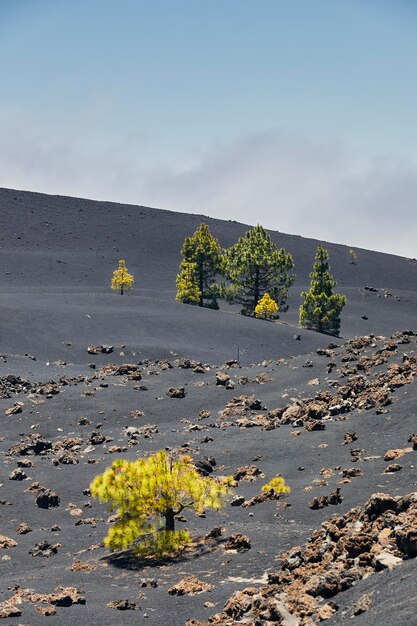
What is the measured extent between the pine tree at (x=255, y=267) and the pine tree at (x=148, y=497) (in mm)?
53787

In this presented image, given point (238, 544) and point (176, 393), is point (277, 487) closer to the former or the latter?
point (238, 544)

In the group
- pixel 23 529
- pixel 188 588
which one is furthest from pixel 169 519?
pixel 23 529

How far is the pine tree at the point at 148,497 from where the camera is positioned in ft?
63.0

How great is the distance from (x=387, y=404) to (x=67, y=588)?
17306 mm

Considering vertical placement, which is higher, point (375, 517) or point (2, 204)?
point (2, 204)

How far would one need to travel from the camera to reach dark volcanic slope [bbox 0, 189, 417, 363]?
59469 millimetres

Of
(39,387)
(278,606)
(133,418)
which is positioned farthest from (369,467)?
(39,387)

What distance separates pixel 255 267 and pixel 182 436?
43.0 m

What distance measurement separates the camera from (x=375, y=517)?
16.3m

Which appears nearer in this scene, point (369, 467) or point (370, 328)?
point (369, 467)

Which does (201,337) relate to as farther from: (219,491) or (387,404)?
(219,491)

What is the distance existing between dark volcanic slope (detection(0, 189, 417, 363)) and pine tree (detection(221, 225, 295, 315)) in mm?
3648

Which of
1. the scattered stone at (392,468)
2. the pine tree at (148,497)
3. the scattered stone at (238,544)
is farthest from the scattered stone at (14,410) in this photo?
the scattered stone at (238,544)

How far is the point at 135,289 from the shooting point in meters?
96.2
